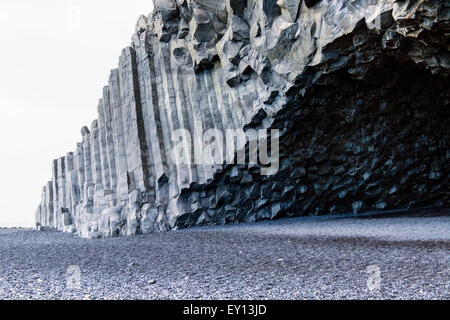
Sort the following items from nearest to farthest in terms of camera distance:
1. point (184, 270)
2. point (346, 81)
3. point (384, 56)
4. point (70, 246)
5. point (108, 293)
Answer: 1. point (108, 293)
2. point (184, 270)
3. point (70, 246)
4. point (384, 56)
5. point (346, 81)

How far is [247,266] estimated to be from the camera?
193 inches

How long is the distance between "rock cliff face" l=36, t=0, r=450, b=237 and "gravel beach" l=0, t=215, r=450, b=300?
220cm

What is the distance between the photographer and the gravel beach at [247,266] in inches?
152

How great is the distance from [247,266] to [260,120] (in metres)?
5.00

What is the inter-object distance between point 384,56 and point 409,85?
192cm

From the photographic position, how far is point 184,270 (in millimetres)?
4828

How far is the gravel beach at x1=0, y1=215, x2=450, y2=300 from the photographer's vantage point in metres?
3.86

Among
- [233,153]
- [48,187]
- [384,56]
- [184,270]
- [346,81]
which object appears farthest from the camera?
[48,187]

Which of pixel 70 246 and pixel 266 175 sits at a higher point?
pixel 266 175

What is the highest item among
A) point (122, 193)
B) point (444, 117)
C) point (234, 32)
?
point (234, 32)

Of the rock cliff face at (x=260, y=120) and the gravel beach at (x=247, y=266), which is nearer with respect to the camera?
the gravel beach at (x=247, y=266)

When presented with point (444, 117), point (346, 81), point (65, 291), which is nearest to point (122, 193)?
point (346, 81)

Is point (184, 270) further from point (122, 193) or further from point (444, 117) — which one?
point (444, 117)

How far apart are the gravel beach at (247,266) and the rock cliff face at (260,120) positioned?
Result: 2202mm
